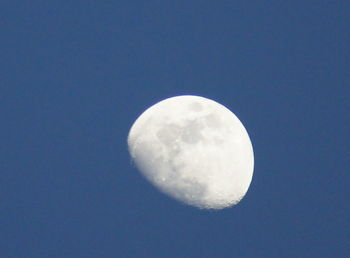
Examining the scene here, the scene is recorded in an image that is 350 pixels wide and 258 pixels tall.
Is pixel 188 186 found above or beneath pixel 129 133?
beneath

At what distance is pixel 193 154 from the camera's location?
18.0m

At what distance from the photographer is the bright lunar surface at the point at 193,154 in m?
18.1

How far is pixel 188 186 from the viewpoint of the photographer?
59.9ft

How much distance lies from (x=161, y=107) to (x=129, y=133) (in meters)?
1.01

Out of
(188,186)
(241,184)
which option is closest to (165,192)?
(188,186)

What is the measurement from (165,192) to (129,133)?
1.92 meters

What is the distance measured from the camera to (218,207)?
741 inches

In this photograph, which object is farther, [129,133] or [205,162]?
[129,133]

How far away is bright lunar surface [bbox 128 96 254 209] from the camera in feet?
59.4

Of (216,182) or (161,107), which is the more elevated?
(161,107)

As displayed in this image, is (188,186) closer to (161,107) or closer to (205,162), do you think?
(205,162)

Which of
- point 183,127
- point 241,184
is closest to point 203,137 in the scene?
point 183,127

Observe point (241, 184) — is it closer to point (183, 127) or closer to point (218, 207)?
point (218, 207)

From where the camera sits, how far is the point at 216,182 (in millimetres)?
18375
